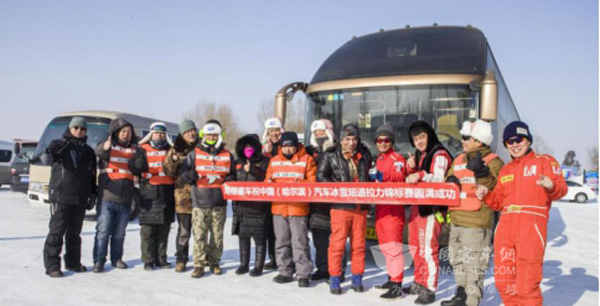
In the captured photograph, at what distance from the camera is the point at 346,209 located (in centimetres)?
538

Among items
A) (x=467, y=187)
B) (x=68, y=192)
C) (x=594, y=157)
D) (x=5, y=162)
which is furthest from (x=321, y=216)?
(x=594, y=157)

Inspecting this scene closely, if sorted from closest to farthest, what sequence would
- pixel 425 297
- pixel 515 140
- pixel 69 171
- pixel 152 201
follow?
1. pixel 515 140
2. pixel 425 297
3. pixel 69 171
4. pixel 152 201

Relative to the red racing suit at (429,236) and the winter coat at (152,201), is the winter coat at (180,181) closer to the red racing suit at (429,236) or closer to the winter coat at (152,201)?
the winter coat at (152,201)

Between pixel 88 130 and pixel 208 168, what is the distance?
651cm

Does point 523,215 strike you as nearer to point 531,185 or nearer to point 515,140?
point 531,185

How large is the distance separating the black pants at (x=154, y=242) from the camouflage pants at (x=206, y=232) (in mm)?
610

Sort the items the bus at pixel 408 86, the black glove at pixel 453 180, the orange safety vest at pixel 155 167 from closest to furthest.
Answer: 1. the black glove at pixel 453 180
2. the orange safety vest at pixel 155 167
3. the bus at pixel 408 86

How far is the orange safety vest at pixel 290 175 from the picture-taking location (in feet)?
18.8

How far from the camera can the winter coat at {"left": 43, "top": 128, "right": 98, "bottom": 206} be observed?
5.78 meters

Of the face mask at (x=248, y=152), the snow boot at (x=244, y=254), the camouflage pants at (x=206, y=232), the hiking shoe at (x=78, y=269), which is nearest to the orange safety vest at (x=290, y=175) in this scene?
the face mask at (x=248, y=152)

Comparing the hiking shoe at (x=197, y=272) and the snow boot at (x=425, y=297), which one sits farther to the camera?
the hiking shoe at (x=197, y=272)

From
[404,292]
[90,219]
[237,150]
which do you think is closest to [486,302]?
[404,292]

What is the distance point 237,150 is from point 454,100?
3.46 m

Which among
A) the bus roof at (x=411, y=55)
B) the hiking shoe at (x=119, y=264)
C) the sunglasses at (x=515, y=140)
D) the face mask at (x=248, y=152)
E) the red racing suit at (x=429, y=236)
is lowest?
the hiking shoe at (x=119, y=264)
